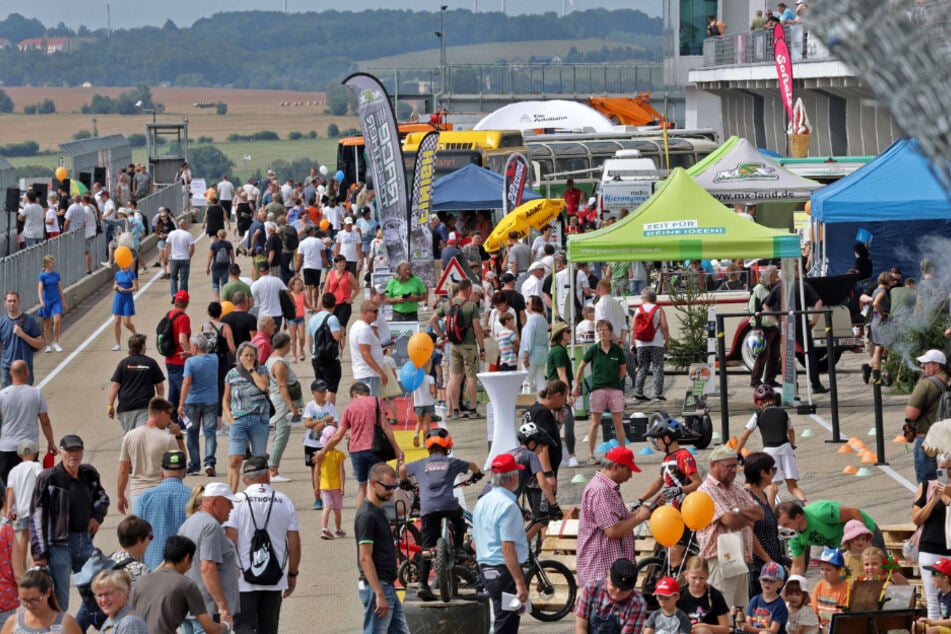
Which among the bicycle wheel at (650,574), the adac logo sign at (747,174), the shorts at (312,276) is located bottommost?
the bicycle wheel at (650,574)

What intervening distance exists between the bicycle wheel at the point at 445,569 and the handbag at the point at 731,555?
1.81m

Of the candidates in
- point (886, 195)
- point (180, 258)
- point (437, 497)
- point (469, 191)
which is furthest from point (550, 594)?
point (469, 191)

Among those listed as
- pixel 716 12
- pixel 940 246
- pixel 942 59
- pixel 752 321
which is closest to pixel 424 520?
pixel 942 59

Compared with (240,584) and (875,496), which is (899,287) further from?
(240,584)

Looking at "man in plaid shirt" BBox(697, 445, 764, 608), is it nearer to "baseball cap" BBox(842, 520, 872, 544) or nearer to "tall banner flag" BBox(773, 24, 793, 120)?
"baseball cap" BBox(842, 520, 872, 544)

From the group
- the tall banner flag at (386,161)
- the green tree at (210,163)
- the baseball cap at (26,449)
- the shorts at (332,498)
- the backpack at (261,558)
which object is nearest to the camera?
the backpack at (261,558)

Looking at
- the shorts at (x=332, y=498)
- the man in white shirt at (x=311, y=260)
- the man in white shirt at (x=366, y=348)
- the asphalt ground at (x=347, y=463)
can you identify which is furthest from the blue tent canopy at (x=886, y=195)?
the shorts at (x=332, y=498)

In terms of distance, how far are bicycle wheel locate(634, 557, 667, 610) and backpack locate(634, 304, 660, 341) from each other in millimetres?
7924

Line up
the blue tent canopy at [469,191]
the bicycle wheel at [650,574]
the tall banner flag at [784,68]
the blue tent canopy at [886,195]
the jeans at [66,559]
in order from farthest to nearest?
the tall banner flag at [784,68] < the blue tent canopy at [469,191] < the blue tent canopy at [886,195] < the jeans at [66,559] < the bicycle wheel at [650,574]

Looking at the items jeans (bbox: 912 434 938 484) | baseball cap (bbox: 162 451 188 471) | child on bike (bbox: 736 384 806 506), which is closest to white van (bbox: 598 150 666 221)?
child on bike (bbox: 736 384 806 506)

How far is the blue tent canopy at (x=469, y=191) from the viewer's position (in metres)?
31.0

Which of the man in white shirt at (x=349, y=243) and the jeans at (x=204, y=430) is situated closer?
the jeans at (x=204, y=430)

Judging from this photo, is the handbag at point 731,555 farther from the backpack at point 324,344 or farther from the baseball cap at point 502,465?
the backpack at point 324,344

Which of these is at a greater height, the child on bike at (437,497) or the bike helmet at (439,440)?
the bike helmet at (439,440)
